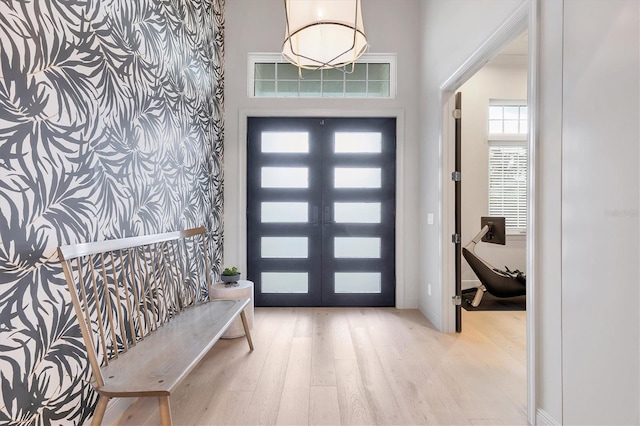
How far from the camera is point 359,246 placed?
3.81 metres

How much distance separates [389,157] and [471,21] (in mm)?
1560

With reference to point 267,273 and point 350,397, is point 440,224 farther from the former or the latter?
point 267,273

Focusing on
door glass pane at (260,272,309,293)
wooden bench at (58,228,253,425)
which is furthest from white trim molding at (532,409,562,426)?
door glass pane at (260,272,309,293)

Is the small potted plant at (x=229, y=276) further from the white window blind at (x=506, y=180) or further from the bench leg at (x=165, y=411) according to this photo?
the white window blind at (x=506, y=180)

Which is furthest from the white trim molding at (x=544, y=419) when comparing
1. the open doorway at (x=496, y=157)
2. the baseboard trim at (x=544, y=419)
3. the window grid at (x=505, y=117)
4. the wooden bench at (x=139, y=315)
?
the window grid at (x=505, y=117)

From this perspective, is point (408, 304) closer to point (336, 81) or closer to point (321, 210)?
point (321, 210)

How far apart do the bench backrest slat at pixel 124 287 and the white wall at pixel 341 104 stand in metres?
1.09

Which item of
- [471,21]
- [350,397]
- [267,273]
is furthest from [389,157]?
[350,397]

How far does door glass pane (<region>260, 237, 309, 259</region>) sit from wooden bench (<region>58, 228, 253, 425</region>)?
3.99 ft

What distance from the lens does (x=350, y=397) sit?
1.99 m

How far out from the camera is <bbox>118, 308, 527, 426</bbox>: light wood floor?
1.82 meters

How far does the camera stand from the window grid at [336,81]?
380cm

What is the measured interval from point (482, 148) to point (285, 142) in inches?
109

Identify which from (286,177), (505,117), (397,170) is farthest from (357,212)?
(505,117)
